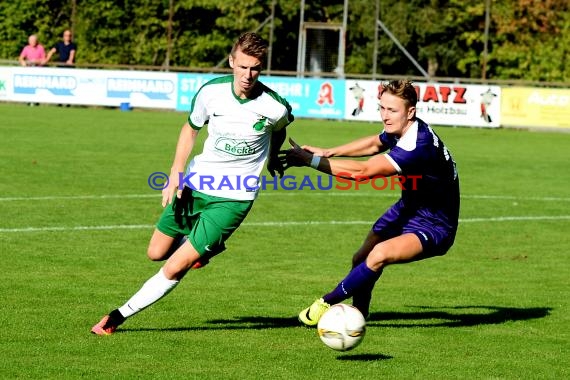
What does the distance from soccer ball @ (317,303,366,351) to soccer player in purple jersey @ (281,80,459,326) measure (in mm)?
709

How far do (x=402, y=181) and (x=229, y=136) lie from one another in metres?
1.41

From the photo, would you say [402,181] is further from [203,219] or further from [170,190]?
[170,190]

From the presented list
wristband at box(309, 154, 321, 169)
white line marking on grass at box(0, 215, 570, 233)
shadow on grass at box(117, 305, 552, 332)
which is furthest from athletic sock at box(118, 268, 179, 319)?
white line marking on grass at box(0, 215, 570, 233)

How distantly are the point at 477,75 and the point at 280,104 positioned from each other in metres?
42.7

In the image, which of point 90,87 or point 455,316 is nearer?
point 455,316

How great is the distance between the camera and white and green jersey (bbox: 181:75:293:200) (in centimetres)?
823

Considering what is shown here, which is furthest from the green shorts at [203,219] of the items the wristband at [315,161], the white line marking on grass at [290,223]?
the white line marking on grass at [290,223]

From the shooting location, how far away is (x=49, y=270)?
10727 millimetres

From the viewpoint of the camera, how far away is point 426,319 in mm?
9266

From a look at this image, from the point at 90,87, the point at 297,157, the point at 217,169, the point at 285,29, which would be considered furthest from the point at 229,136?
the point at 285,29

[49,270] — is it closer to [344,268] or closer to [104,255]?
[104,255]

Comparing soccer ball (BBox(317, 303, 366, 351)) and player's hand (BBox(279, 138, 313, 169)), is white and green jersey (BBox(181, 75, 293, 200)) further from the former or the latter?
soccer ball (BBox(317, 303, 366, 351))

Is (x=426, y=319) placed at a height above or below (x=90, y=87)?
above

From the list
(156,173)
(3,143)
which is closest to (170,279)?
(156,173)
